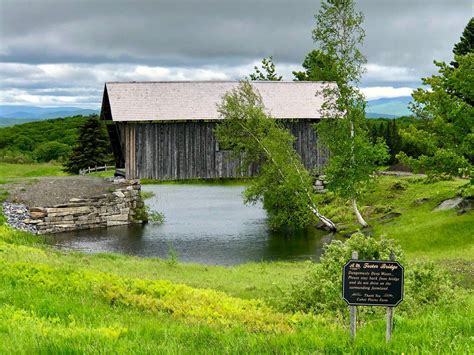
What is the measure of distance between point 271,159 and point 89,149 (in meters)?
36.6

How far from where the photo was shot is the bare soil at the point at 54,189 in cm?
4041

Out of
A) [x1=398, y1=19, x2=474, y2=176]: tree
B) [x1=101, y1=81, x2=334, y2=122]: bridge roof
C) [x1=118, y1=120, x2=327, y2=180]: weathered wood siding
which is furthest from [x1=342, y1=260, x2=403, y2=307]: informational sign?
[x1=118, y1=120, x2=327, y2=180]: weathered wood siding

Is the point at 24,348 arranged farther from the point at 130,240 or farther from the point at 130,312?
the point at 130,240

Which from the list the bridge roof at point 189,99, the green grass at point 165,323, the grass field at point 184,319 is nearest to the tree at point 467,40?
the bridge roof at point 189,99

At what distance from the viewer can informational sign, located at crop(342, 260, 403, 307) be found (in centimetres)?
882

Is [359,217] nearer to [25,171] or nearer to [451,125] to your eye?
[451,125]

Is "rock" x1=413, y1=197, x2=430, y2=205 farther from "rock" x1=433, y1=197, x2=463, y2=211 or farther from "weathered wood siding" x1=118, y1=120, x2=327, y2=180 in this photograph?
"weathered wood siding" x1=118, y1=120, x2=327, y2=180

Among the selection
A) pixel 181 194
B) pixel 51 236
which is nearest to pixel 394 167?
pixel 181 194

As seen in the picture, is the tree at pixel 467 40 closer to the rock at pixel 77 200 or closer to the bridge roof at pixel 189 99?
the bridge roof at pixel 189 99

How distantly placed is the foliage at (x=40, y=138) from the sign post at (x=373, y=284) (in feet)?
287

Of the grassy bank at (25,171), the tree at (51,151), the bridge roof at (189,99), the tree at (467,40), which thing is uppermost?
the tree at (467,40)

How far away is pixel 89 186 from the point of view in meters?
43.1

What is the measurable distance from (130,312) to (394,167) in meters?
55.4

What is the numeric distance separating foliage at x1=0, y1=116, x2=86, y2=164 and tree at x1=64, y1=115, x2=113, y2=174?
877 inches
